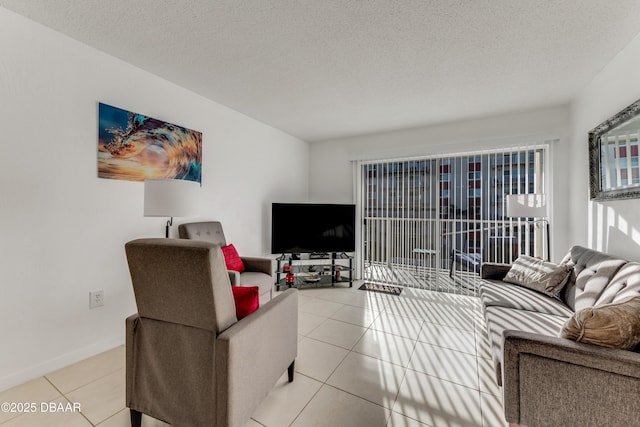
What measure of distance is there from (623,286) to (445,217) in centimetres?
246

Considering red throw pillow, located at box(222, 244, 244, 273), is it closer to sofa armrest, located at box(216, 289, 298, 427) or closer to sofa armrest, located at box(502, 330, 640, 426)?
sofa armrest, located at box(216, 289, 298, 427)

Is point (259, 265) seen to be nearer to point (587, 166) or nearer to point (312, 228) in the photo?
point (312, 228)

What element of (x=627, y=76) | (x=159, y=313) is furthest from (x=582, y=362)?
(x=627, y=76)

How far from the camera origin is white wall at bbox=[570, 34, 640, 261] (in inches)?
75.9

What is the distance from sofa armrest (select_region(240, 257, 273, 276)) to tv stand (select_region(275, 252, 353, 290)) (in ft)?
2.75

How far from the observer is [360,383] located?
176 centimetres

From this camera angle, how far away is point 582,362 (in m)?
1.08

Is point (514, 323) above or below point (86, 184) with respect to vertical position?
below

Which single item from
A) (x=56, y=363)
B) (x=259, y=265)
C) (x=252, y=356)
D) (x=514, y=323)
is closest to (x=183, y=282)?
(x=252, y=356)

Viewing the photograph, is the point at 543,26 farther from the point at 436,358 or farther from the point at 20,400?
the point at 20,400

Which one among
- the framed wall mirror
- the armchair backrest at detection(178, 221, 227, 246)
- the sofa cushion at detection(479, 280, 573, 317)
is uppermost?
the framed wall mirror

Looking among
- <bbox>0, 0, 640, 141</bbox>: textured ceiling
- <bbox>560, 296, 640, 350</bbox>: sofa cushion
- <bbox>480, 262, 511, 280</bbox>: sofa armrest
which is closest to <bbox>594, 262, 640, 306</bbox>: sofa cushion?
<bbox>560, 296, 640, 350</bbox>: sofa cushion

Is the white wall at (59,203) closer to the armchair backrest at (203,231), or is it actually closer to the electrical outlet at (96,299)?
the electrical outlet at (96,299)

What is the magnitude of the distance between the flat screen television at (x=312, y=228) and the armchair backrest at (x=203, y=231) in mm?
954
